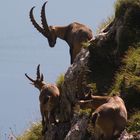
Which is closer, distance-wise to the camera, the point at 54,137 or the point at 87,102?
the point at 87,102

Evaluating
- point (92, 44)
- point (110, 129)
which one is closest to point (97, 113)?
point (110, 129)

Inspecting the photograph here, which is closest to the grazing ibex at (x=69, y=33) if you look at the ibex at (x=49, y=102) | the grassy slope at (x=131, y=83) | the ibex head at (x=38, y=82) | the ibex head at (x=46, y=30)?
the ibex head at (x=46, y=30)

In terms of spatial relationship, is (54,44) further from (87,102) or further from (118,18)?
(87,102)

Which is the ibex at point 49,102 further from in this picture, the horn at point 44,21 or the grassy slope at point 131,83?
the horn at point 44,21

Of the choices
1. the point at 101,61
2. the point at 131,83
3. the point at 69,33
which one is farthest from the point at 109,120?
the point at 69,33

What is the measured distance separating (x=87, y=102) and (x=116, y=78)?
1496mm

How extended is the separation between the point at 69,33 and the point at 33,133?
3.45 metres

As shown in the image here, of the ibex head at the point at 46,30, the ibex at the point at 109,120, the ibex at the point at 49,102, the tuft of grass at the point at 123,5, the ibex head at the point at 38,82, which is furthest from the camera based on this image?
the ibex head at the point at 46,30

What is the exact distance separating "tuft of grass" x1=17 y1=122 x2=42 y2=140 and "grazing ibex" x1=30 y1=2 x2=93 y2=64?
2.08 meters

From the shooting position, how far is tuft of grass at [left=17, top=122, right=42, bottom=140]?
16.8 m

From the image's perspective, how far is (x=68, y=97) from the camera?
1521cm

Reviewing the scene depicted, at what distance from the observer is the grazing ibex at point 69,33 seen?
17688 mm

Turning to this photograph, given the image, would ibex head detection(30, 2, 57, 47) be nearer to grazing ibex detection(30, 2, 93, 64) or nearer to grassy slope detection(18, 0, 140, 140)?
grazing ibex detection(30, 2, 93, 64)

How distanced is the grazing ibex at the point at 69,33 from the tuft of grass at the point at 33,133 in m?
2.08
